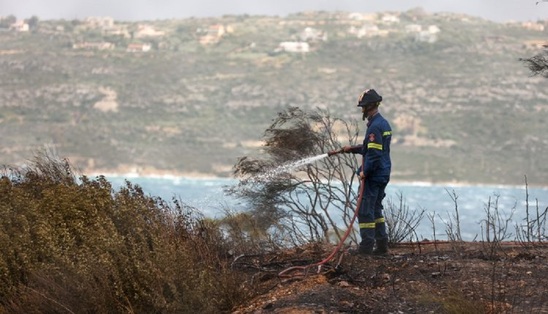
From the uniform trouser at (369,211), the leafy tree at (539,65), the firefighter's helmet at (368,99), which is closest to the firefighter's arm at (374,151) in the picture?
the uniform trouser at (369,211)

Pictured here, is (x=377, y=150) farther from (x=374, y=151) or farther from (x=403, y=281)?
(x=403, y=281)

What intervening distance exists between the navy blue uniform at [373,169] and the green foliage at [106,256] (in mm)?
1525

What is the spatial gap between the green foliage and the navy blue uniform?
152cm

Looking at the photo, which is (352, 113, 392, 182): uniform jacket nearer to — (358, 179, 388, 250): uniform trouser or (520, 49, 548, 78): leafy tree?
(358, 179, 388, 250): uniform trouser

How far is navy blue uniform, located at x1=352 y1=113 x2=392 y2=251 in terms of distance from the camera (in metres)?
11.4

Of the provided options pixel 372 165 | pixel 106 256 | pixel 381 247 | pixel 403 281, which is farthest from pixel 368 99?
pixel 106 256

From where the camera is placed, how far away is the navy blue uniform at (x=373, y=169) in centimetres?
1136

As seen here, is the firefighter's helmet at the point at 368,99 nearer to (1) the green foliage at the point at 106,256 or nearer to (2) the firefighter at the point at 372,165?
(2) the firefighter at the point at 372,165

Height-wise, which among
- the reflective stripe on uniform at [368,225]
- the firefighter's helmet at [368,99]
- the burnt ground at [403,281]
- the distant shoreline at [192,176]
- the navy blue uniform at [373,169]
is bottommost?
the burnt ground at [403,281]

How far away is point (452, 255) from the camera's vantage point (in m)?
11.9

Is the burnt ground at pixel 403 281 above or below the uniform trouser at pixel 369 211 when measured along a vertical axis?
below

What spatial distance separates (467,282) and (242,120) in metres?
187

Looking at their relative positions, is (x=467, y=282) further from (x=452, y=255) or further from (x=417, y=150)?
(x=417, y=150)

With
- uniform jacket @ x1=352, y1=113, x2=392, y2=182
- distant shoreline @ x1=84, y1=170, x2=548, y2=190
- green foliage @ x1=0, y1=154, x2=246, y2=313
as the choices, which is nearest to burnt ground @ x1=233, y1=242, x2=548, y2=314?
green foliage @ x1=0, y1=154, x2=246, y2=313
